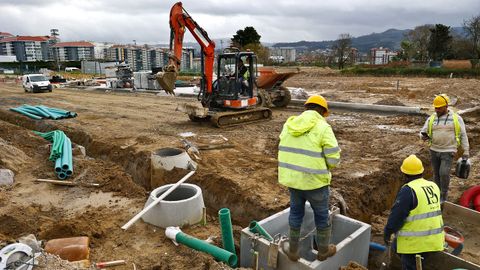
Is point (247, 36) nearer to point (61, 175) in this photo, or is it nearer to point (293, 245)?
point (61, 175)

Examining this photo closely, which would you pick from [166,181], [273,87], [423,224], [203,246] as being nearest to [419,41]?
[273,87]

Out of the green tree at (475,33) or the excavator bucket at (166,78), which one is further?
the green tree at (475,33)

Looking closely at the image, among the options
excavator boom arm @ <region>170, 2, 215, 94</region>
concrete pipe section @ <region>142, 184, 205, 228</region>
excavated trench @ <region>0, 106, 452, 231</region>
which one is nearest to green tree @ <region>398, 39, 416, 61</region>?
excavator boom arm @ <region>170, 2, 215, 94</region>

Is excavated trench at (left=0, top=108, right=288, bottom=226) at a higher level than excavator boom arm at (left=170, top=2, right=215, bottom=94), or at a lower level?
lower

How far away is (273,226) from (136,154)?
4985mm

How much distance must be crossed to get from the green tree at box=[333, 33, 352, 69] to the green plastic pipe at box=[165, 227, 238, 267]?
49381mm

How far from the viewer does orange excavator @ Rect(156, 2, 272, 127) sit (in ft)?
39.8

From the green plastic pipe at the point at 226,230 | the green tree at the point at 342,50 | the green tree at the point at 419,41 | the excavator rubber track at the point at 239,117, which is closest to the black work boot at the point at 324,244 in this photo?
the green plastic pipe at the point at 226,230

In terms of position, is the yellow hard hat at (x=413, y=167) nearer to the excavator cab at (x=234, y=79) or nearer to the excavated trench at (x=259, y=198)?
the excavated trench at (x=259, y=198)

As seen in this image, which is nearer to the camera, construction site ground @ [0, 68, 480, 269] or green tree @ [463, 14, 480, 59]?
construction site ground @ [0, 68, 480, 269]

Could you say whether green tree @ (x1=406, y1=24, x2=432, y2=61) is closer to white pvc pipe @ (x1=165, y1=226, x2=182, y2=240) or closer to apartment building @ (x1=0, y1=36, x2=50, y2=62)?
white pvc pipe @ (x1=165, y1=226, x2=182, y2=240)

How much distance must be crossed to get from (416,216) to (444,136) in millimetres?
2600

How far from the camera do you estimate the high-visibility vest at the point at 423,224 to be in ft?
12.9

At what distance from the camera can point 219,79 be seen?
1277 centimetres
